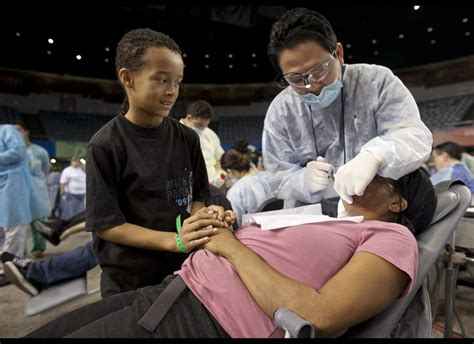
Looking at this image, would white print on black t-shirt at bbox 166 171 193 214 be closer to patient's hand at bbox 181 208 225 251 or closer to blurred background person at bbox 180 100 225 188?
patient's hand at bbox 181 208 225 251

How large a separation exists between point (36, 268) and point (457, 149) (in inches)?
136

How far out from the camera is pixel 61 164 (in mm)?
11078

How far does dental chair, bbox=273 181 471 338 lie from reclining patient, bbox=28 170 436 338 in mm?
52

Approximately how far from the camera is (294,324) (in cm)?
60

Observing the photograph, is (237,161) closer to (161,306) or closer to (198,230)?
(198,230)

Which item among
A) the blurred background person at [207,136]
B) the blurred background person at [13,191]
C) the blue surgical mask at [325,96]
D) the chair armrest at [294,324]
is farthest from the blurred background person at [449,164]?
the blurred background person at [13,191]

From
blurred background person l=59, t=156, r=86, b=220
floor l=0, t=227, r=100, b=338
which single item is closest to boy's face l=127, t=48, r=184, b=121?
floor l=0, t=227, r=100, b=338

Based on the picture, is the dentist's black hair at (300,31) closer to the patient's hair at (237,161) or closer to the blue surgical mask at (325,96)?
the blue surgical mask at (325,96)

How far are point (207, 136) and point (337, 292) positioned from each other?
96.6 inches

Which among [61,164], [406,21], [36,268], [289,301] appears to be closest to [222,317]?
[289,301]

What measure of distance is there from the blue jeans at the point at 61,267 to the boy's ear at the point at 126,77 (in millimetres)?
1303

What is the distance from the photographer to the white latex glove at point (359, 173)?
2.93 ft

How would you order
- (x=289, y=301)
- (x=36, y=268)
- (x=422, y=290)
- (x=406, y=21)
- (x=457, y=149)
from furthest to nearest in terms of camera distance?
(x=406, y=21), (x=457, y=149), (x=36, y=268), (x=422, y=290), (x=289, y=301)

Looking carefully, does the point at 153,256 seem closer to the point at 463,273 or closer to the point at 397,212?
the point at 397,212
